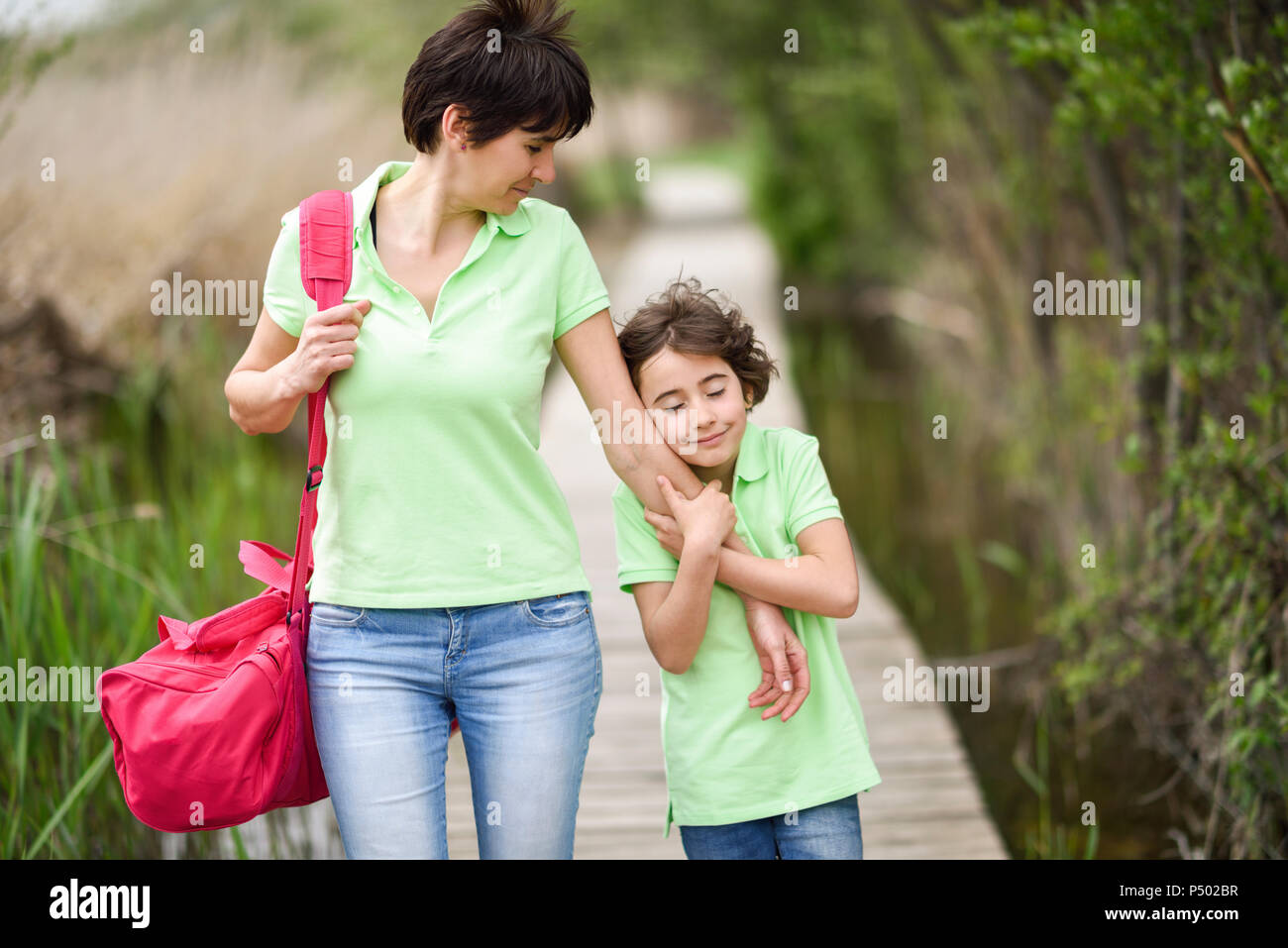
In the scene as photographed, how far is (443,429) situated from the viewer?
165 centimetres

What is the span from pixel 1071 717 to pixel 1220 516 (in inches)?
52.6

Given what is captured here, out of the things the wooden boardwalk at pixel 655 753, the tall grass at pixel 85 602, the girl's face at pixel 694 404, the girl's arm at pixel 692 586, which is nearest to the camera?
the girl's arm at pixel 692 586

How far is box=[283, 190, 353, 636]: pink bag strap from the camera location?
65.4 inches

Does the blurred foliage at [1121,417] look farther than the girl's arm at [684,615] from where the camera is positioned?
Yes

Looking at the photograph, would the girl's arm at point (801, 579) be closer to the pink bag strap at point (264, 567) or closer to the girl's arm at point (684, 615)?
the girl's arm at point (684, 615)

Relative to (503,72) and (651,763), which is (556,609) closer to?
(503,72)

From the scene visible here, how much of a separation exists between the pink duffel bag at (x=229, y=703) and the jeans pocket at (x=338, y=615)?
0.03 metres

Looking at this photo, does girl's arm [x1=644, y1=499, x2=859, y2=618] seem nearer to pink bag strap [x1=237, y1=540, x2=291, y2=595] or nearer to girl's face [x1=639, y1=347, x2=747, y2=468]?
girl's face [x1=639, y1=347, x2=747, y2=468]

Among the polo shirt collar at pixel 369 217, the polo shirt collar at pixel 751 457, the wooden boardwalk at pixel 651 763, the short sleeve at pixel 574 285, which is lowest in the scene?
the wooden boardwalk at pixel 651 763

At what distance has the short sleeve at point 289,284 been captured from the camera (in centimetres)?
169

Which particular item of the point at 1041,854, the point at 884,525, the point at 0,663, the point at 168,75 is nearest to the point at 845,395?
the point at 884,525

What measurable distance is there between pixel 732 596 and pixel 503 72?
80cm

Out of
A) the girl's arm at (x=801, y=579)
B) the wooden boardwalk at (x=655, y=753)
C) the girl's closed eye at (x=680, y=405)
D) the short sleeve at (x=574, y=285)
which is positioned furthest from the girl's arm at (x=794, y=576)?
the wooden boardwalk at (x=655, y=753)

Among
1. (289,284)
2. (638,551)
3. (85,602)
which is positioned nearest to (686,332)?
(638,551)
